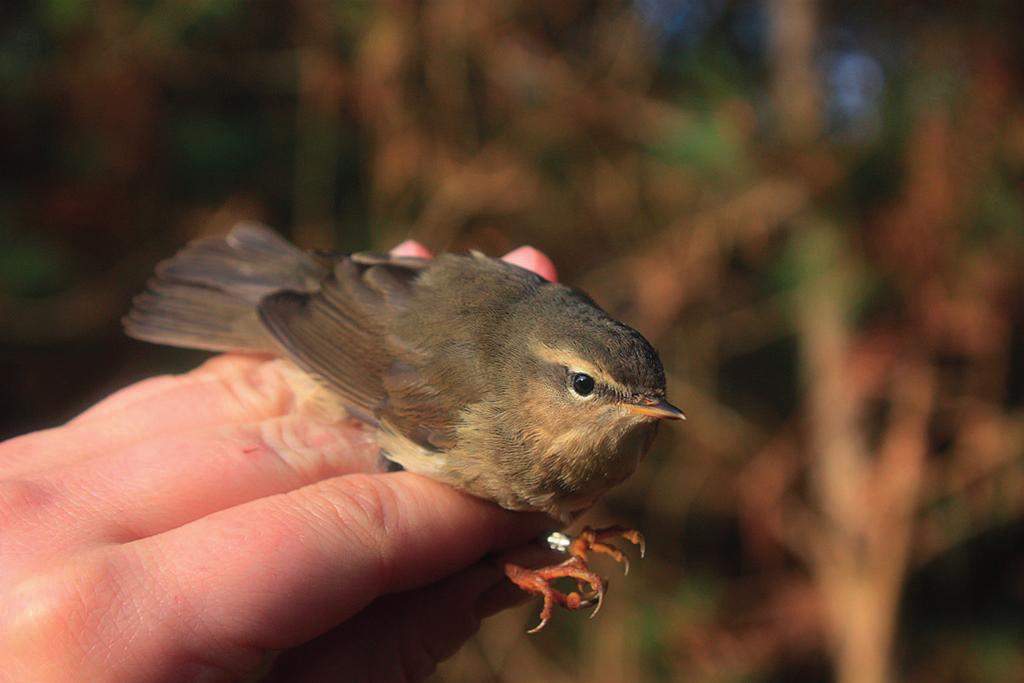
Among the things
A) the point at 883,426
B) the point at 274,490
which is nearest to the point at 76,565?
the point at 274,490

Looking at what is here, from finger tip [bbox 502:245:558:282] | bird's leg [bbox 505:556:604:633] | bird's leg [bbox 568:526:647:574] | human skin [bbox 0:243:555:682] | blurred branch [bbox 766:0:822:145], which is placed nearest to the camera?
human skin [bbox 0:243:555:682]

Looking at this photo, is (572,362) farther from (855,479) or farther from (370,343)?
(855,479)

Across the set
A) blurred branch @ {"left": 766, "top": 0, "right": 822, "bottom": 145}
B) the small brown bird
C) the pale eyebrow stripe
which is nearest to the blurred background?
blurred branch @ {"left": 766, "top": 0, "right": 822, "bottom": 145}

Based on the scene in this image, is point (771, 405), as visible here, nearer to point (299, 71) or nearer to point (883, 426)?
point (883, 426)

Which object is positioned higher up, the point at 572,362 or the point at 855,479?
the point at 572,362

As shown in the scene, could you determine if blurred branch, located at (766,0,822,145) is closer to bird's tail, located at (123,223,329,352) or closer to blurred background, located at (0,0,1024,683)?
blurred background, located at (0,0,1024,683)

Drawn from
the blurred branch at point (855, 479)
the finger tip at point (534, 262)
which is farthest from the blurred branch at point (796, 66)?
the finger tip at point (534, 262)

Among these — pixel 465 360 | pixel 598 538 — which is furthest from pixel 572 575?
pixel 465 360
